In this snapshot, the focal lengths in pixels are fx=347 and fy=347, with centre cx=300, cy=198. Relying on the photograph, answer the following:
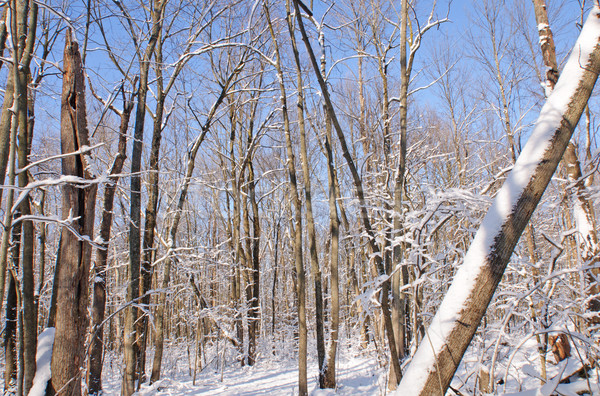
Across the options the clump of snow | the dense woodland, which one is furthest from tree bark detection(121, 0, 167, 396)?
the clump of snow

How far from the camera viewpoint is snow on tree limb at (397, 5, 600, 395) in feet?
5.63

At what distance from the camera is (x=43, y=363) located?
2963mm

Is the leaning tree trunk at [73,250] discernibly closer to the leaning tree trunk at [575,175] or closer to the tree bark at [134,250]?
the tree bark at [134,250]

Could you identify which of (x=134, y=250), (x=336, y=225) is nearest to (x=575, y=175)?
(x=336, y=225)

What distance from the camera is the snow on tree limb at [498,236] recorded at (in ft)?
5.63

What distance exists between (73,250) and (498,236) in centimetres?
329

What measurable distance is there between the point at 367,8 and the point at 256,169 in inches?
377

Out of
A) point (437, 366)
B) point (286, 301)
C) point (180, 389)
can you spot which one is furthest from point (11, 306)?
point (286, 301)

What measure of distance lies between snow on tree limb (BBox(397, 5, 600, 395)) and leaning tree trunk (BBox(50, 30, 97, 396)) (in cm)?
263

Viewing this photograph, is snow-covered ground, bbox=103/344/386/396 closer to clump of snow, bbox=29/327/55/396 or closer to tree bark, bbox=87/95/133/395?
tree bark, bbox=87/95/133/395

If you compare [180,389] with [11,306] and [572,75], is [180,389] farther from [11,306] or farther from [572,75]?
[572,75]

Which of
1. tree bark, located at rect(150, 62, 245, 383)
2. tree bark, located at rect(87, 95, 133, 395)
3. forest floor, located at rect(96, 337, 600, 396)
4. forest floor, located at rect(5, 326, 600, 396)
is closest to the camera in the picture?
tree bark, located at rect(87, 95, 133, 395)

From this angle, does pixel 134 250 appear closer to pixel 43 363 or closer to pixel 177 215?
pixel 177 215

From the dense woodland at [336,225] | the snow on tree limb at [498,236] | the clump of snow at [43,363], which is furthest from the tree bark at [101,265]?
the snow on tree limb at [498,236]
